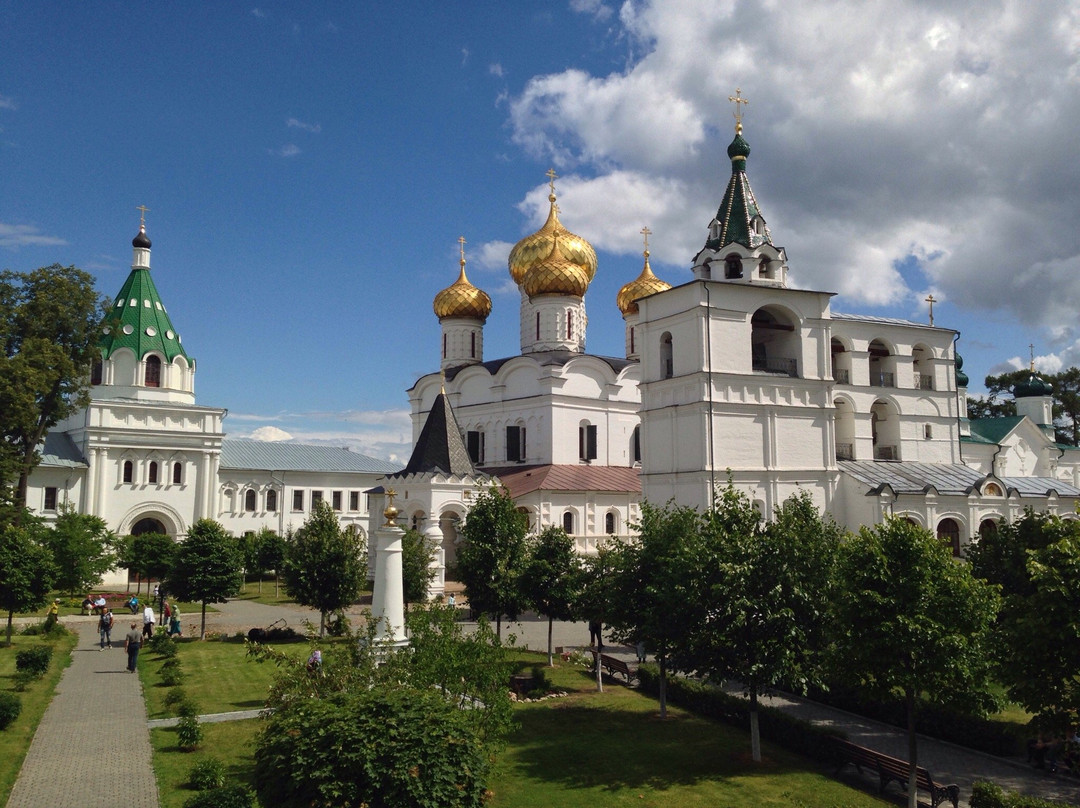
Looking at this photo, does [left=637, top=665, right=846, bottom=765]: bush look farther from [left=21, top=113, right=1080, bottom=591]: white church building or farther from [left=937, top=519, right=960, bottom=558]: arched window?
[left=937, top=519, right=960, bottom=558]: arched window

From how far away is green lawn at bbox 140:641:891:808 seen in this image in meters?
12.2

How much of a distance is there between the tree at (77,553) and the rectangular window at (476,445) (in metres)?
16.7

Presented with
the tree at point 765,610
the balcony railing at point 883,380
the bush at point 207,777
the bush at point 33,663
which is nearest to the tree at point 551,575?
the tree at point 765,610

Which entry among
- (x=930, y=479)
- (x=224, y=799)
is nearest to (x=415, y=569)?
(x=224, y=799)

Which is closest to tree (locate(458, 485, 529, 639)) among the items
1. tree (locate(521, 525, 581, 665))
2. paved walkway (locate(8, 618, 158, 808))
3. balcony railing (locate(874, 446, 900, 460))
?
tree (locate(521, 525, 581, 665))

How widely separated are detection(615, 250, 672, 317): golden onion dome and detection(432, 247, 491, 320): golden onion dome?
7364mm

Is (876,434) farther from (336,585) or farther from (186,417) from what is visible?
(186,417)

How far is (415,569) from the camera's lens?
24.7 metres

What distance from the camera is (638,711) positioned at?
56.0 feet

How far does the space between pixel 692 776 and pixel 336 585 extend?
13.1 m

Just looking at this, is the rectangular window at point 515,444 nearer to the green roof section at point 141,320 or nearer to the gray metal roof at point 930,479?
the gray metal roof at point 930,479

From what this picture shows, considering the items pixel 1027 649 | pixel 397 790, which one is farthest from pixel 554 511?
pixel 397 790

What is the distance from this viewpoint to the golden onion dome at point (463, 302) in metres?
45.9

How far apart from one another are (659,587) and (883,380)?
20954 mm
